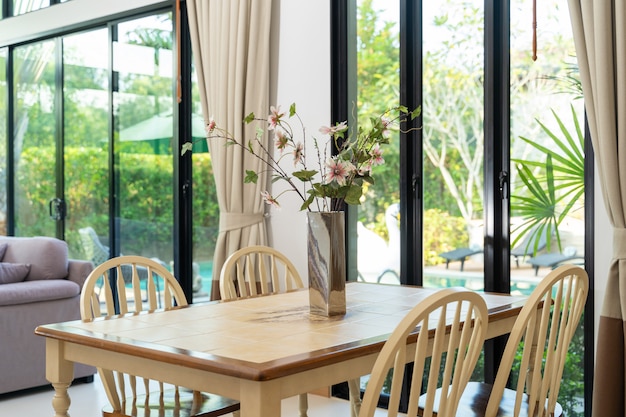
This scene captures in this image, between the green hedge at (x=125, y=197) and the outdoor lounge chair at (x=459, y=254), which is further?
the green hedge at (x=125, y=197)

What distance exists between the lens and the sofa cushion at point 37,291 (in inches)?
175

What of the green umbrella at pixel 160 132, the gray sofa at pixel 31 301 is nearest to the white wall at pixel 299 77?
the green umbrella at pixel 160 132

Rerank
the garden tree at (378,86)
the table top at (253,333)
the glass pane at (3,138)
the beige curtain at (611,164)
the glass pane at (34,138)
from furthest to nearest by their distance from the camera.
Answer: the glass pane at (3,138) < the glass pane at (34,138) < the garden tree at (378,86) < the beige curtain at (611,164) < the table top at (253,333)

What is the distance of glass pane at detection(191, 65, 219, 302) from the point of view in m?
5.24

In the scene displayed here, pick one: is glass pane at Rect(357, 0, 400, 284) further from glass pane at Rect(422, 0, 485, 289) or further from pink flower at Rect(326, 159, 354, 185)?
pink flower at Rect(326, 159, 354, 185)

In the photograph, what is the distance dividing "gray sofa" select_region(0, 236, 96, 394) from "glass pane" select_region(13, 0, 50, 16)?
2361 millimetres

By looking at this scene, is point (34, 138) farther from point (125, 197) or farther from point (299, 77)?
point (299, 77)

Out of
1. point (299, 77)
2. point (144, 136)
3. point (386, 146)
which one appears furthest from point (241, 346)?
point (144, 136)

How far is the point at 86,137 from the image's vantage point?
20.0 ft

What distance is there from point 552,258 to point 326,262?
1.56m

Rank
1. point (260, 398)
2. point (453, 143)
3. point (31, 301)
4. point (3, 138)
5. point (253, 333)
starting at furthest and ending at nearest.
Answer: point (3, 138), point (31, 301), point (453, 143), point (253, 333), point (260, 398)

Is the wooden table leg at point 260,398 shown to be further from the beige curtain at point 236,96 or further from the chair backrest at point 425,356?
the beige curtain at point 236,96

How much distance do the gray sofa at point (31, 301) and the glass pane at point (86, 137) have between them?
947 millimetres

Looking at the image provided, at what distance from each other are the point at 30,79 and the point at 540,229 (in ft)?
15.3
